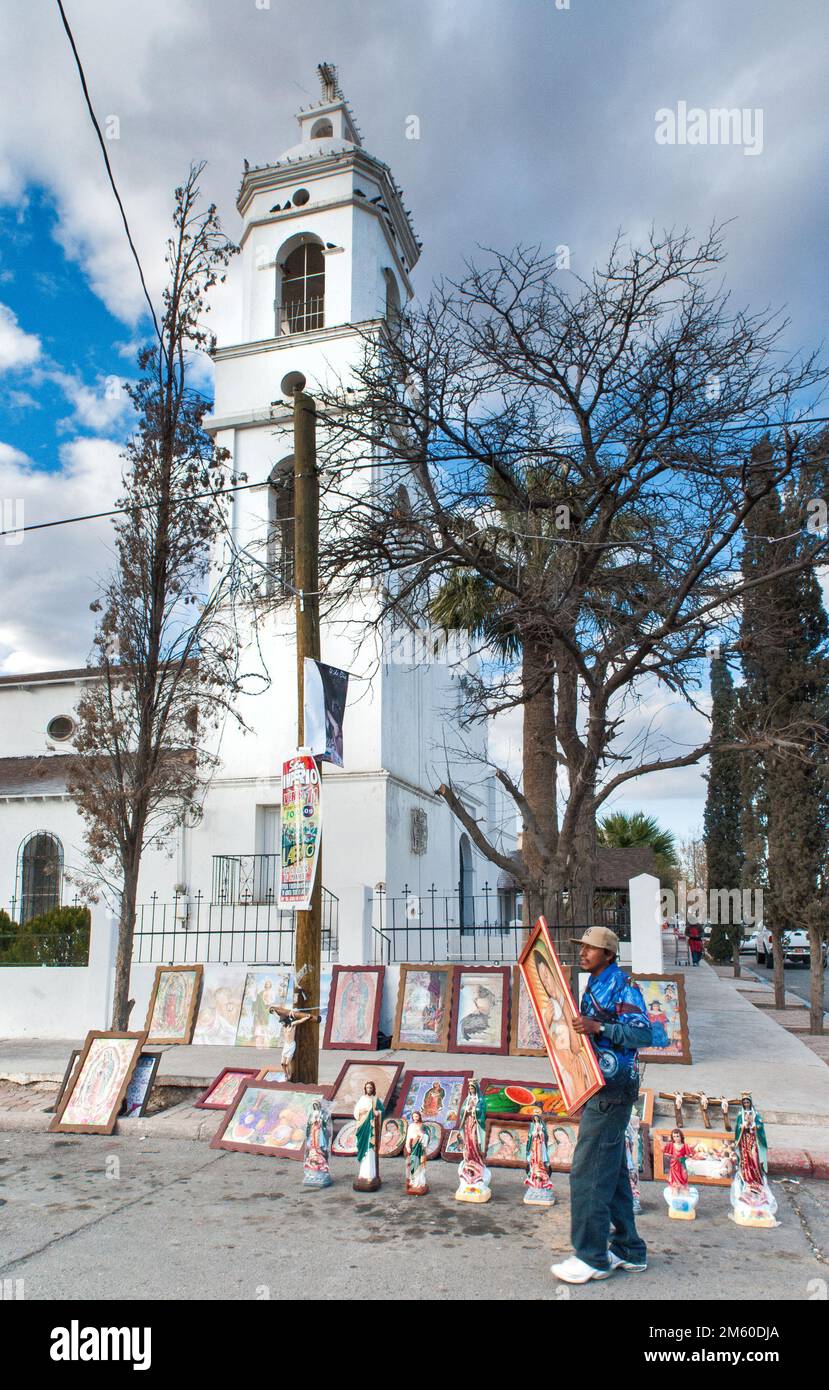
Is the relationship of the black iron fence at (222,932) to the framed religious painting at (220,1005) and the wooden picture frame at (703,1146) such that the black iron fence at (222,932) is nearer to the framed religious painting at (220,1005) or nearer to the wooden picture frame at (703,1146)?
the framed religious painting at (220,1005)

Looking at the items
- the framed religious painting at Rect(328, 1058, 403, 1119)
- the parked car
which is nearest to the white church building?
the framed religious painting at Rect(328, 1058, 403, 1119)

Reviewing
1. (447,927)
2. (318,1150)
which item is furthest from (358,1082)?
(447,927)

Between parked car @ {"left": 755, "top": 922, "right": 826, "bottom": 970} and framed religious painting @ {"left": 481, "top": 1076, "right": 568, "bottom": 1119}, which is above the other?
framed religious painting @ {"left": 481, "top": 1076, "right": 568, "bottom": 1119}

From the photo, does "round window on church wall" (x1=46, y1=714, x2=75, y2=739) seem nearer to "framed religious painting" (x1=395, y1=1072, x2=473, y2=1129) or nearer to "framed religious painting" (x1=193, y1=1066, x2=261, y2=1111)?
"framed religious painting" (x1=193, y1=1066, x2=261, y2=1111)

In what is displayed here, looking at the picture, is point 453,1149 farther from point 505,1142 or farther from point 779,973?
point 779,973

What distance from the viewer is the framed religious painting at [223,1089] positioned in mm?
8133

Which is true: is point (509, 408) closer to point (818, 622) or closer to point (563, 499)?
point (563, 499)

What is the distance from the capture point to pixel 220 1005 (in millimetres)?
11617

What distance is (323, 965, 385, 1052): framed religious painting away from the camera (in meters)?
10.7

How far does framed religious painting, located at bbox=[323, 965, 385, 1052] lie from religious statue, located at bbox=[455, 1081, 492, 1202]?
4663 millimetres

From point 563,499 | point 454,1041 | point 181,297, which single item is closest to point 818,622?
point 563,499

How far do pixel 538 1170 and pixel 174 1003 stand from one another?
7.05m

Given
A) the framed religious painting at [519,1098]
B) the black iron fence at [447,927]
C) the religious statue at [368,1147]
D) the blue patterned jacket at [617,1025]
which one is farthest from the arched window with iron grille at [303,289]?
the blue patterned jacket at [617,1025]

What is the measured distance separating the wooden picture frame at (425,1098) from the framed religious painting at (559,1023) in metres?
2.44
